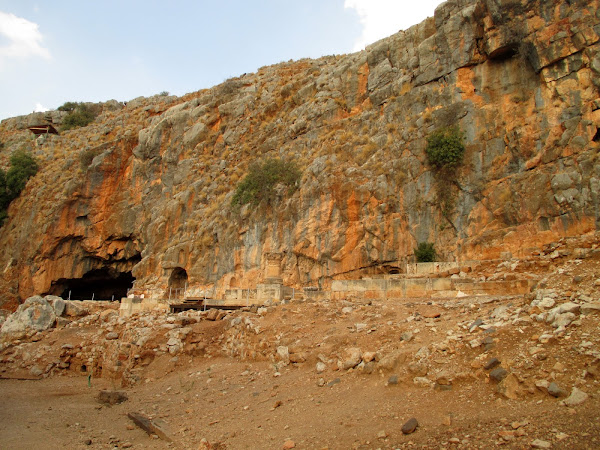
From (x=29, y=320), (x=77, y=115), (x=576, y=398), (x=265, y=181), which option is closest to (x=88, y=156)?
(x=77, y=115)

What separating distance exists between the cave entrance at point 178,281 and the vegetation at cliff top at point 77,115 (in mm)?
29510

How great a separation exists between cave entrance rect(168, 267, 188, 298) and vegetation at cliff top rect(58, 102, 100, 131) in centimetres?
2951

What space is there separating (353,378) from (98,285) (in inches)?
1400

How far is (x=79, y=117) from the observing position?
48656mm

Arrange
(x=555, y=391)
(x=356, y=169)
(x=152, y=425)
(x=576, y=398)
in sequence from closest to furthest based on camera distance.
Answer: (x=576, y=398), (x=555, y=391), (x=152, y=425), (x=356, y=169)

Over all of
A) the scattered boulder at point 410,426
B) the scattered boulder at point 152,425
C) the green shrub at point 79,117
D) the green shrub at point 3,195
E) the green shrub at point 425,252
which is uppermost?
the green shrub at point 79,117

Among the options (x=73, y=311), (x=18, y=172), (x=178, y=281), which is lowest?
(x=73, y=311)

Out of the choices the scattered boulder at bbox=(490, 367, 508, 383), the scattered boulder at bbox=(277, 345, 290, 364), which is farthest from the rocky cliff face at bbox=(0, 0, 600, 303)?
the scattered boulder at bbox=(490, 367, 508, 383)

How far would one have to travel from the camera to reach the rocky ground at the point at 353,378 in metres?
5.06

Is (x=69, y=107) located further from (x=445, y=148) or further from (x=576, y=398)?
(x=576, y=398)

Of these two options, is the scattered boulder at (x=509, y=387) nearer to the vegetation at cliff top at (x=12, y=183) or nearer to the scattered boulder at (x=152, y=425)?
the scattered boulder at (x=152, y=425)

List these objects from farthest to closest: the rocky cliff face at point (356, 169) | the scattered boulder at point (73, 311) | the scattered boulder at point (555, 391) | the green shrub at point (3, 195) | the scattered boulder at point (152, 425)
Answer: the green shrub at point (3, 195) < the scattered boulder at point (73, 311) < the rocky cliff face at point (356, 169) < the scattered boulder at point (152, 425) < the scattered boulder at point (555, 391)

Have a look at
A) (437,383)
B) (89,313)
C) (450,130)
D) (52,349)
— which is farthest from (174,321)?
(450,130)

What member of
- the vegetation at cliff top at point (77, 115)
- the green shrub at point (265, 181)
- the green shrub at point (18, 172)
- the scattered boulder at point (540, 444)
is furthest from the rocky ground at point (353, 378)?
the vegetation at cliff top at point (77, 115)
